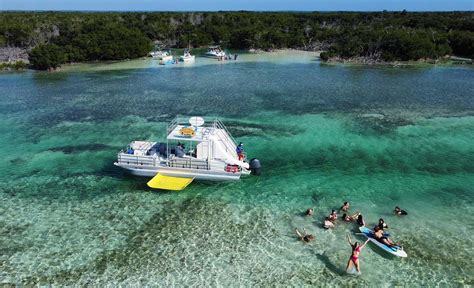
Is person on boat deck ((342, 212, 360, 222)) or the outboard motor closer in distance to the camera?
person on boat deck ((342, 212, 360, 222))

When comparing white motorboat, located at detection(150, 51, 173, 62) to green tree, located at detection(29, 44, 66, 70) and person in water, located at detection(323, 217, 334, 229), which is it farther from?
person in water, located at detection(323, 217, 334, 229)

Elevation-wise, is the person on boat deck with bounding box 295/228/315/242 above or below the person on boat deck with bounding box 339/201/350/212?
below

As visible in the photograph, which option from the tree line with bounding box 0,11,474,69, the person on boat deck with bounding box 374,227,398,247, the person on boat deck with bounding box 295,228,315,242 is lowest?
the person on boat deck with bounding box 295,228,315,242

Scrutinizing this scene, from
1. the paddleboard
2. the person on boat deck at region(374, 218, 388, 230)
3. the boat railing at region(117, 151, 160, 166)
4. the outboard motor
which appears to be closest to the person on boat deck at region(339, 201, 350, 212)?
the paddleboard

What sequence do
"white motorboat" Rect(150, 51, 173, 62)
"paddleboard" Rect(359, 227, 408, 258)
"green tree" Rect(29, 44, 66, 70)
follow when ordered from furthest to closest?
"white motorboat" Rect(150, 51, 173, 62), "green tree" Rect(29, 44, 66, 70), "paddleboard" Rect(359, 227, 408, 258)

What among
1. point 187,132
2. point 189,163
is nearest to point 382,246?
point 189,163

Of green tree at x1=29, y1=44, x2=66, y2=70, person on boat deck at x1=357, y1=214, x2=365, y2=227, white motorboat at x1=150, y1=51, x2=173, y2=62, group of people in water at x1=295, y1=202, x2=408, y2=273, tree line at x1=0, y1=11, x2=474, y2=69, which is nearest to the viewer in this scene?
group of people in water at x1=295, y1=202, x2=408, y2=273

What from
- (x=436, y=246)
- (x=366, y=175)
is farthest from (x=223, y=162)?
(x=436, y=246)

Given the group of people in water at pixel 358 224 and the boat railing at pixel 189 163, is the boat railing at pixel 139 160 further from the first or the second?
the group of people in water at pixel 358 224

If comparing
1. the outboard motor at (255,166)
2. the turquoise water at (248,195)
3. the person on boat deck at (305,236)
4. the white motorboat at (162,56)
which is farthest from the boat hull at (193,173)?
the white motorboat at (162,56)
